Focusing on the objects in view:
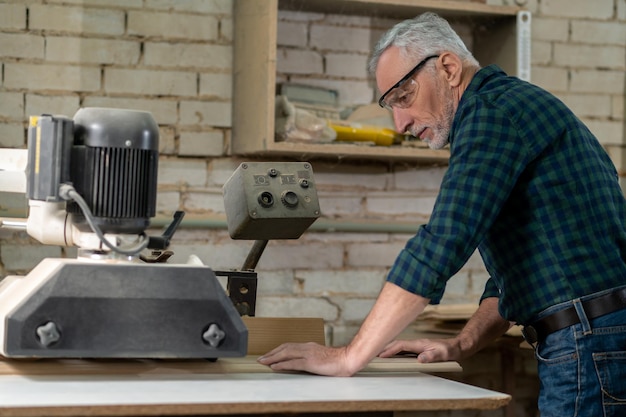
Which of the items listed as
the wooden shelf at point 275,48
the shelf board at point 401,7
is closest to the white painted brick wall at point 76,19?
the wooden shelf at point 275,48

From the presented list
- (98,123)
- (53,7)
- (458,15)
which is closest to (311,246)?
(458,15)

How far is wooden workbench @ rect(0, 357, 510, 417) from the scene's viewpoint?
1235mm

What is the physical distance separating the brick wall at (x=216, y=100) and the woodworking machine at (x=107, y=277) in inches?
63.3

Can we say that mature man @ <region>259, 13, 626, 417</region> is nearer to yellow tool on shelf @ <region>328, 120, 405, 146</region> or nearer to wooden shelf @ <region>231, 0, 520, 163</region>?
wooden shelf @ <region>231, 0, 520, 163</region>

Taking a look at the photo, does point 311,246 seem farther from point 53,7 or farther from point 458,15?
point 53,7

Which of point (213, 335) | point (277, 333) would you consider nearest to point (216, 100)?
point (277, 333)

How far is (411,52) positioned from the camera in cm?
195

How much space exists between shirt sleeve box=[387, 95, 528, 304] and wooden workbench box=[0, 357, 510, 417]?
0.19 meters

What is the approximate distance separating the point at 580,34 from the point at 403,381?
7.89 feet

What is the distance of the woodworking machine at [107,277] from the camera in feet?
4.52

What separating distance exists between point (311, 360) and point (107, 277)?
1.35ft

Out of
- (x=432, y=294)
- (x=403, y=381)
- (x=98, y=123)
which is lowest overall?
(x=403, y=381)

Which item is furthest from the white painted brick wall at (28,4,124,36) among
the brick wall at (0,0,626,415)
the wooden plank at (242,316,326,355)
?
the wooden plank at (242,316,326,355)

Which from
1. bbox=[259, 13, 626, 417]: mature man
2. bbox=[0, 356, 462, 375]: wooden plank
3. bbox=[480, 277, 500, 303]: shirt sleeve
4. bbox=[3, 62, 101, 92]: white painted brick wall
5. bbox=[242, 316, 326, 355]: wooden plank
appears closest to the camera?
bbox=[0, 356, 462, 375]: wooden plank
